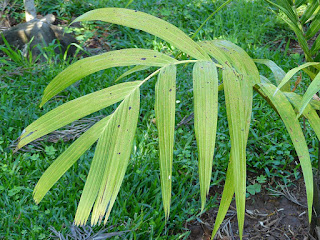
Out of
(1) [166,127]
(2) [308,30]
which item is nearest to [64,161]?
(1) [166,127]

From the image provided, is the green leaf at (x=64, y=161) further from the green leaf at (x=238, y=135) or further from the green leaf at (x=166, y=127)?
the green leaf at (x=238, y=135)

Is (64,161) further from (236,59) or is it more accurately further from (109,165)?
(236,59)

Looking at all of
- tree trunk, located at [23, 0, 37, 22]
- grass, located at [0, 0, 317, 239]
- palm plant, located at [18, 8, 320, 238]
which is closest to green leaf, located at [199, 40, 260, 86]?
palm plant, located at [18, 8, 320, 238]

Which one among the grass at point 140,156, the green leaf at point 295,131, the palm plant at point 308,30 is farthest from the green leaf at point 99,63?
the grass at point 140,156

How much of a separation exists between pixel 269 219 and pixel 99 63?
131 cm

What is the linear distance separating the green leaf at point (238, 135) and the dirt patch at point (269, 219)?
103 centimetres

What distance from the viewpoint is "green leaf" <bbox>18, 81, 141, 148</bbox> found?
0.84 m

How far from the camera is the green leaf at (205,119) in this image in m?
0.80

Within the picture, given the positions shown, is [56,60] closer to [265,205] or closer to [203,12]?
[203,12]

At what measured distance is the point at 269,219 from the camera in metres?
1.90

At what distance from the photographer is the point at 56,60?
9.77ft

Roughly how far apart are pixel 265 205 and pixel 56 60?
1792 millimetres

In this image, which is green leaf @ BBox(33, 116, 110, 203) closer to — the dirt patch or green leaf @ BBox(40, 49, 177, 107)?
green leaf @ BBox(40, 49, 177, 107)

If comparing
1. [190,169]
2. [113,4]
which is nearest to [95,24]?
[113,4]
